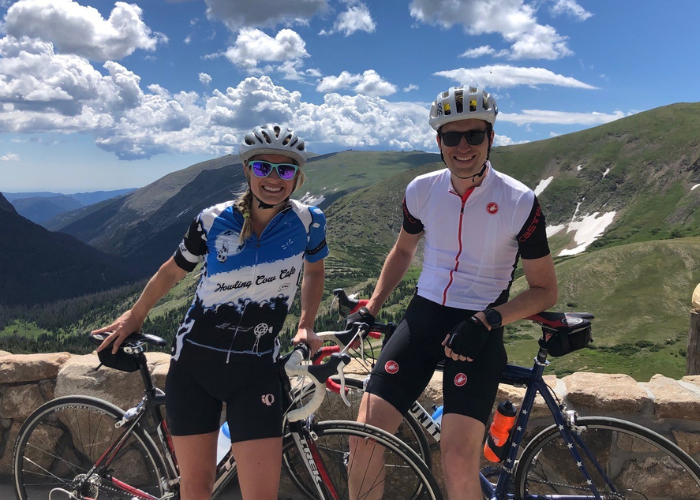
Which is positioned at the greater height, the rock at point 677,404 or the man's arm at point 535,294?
the man's arm at point 535,294

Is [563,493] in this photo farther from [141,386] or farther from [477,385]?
[141,386]

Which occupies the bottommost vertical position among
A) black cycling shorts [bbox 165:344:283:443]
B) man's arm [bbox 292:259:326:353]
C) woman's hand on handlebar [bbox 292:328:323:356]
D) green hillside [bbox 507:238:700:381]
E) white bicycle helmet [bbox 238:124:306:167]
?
green hillside [bbox 507:238:700:381]

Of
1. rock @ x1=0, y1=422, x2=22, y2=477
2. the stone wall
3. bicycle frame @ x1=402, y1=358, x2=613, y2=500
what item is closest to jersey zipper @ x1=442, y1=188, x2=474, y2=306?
bicycle frame @ x1=402, y1=358, x2=613, y2=500

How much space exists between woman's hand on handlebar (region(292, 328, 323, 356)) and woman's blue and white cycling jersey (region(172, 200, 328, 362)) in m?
0.17

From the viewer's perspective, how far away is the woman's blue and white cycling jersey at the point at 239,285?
3.84 metres

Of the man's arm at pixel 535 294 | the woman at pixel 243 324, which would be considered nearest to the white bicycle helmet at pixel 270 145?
the woman at pixel 243 324

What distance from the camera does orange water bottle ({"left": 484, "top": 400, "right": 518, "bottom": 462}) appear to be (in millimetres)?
3950

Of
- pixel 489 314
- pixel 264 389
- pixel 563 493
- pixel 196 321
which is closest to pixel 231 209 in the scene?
pixel 196 321

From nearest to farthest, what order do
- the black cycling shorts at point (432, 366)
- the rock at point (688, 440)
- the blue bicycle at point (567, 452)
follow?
the black cycling shorts at point (432, 366) → the blue bicycle at point (567, 452) → the rock at point (688, 440)

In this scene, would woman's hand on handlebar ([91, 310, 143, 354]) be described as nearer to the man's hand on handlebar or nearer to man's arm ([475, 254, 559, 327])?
the man's hand on handlebar

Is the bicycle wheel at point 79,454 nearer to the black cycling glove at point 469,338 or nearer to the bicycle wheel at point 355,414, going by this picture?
the bicycle wheel at point 355,414

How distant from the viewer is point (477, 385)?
3803 millimetres

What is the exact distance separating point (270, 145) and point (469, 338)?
2103 mm

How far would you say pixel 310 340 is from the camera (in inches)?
156
